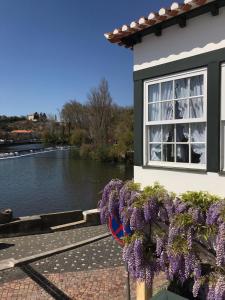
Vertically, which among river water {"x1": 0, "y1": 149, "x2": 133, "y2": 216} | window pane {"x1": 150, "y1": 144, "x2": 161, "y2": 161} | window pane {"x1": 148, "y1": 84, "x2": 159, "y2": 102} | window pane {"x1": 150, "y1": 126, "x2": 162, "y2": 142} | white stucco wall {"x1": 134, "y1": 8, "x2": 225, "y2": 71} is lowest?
river water {"x1": 0, "y1": 149, "x2": 133, "y2": 216}

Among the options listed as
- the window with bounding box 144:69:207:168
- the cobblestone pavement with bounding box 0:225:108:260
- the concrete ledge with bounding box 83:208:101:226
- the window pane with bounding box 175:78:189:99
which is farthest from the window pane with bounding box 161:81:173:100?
the concrete ledge with bounding box 83:208:101:226

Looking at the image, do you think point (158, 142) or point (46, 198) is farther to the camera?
point (46, 198)

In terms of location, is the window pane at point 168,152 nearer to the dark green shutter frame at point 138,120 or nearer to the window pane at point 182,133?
the window pane at point 182,133

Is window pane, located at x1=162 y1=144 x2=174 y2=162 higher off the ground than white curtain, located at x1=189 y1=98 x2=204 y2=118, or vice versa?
white curtain, located at x1=189 y1=98 x2=204 y2=118

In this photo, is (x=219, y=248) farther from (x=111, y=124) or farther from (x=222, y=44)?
(x=111, y=124)

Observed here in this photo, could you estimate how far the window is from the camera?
4.75 m

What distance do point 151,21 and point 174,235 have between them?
2.93 m

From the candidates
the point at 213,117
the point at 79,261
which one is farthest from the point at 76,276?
the point at 213,117

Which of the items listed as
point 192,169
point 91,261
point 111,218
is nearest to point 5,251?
point 91,261

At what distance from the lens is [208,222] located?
414 cm

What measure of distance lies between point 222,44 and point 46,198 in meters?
22.3

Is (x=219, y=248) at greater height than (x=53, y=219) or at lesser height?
greater

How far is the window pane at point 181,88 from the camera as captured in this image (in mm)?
4891

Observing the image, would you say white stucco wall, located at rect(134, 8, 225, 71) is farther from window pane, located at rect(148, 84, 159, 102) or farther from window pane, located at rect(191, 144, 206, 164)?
window pane, located at rect(191, 144, 206, 164)
